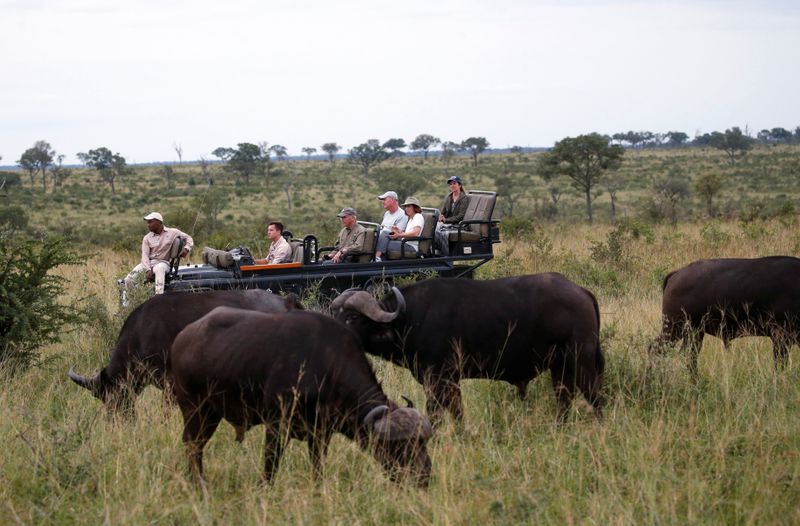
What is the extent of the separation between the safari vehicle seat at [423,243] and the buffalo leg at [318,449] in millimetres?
7472

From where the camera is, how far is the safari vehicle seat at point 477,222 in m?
13.8

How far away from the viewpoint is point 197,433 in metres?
6.20

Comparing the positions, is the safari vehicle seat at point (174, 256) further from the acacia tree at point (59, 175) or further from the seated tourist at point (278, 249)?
the acacia tree at point (59, 175)

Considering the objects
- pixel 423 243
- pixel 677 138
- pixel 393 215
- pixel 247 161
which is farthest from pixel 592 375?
pixel 677 138

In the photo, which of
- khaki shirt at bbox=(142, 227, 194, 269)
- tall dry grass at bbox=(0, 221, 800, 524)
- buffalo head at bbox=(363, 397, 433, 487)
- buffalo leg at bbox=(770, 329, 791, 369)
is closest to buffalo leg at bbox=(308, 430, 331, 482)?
tall dry grass at bbox=(0, 221, 800, 524)

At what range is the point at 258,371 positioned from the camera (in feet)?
19.0

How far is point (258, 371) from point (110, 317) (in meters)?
5.69

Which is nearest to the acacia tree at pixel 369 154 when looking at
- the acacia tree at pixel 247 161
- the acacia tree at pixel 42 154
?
the acacia tree at pixel 247 161

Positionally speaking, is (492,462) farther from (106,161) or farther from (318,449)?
(106,161)

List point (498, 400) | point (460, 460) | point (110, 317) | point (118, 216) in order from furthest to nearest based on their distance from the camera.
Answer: point (118, 216)
point (110, 317)
point (498, 400)
point (460, 460)

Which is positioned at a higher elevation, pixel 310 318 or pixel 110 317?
pixel 310 318

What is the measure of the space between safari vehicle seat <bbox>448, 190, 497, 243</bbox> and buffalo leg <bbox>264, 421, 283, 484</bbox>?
26.6 ft

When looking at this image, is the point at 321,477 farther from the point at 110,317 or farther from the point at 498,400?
the point at 110,317

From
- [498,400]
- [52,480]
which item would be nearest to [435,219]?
[498,400]
